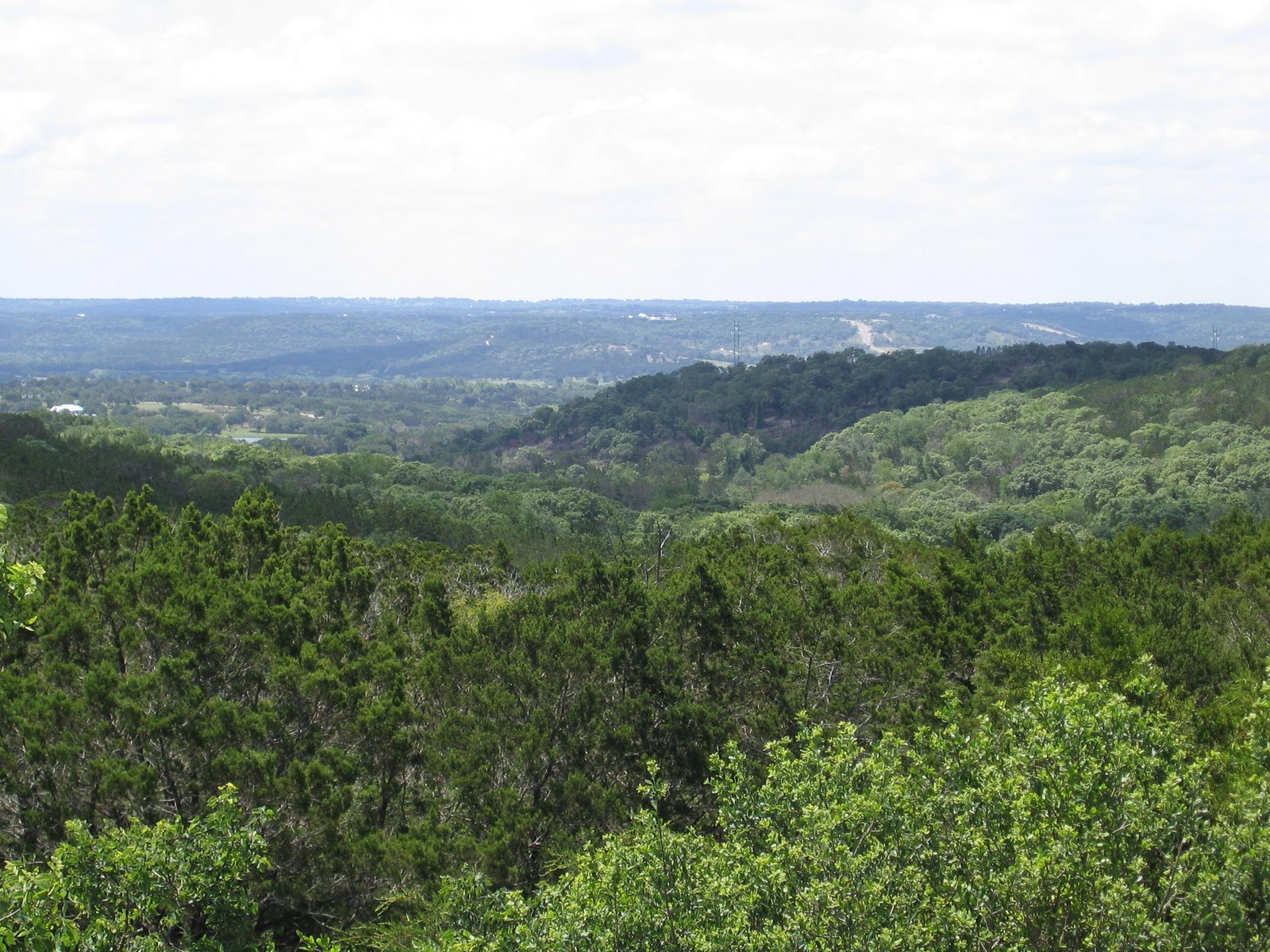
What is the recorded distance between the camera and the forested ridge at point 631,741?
12.7 m

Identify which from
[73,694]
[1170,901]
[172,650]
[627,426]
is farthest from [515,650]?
[627,426]

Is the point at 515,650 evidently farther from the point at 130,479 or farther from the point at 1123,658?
the point at 130,479

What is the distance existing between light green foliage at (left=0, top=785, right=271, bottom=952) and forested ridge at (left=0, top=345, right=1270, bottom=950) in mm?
50

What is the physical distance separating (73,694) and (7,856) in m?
3.56

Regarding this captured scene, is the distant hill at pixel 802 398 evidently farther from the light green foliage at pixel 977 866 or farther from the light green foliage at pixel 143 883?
the light green foliage at pixel 143 883

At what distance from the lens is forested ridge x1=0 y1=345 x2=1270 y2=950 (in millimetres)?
12664

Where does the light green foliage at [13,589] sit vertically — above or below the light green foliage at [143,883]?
above

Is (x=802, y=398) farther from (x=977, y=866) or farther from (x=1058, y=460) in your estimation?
(x=977, y=866)

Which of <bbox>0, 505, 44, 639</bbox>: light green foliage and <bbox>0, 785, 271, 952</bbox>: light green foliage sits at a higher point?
<bbox>0, 505, 44, 639</bbox>: light green foliage

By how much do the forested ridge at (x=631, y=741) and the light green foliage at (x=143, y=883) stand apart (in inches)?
2.0

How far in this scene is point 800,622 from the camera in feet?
89.6

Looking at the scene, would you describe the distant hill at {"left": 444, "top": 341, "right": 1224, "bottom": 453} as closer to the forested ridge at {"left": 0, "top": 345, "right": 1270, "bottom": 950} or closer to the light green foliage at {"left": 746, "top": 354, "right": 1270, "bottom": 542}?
the light green foliage at {"left": 746, "top": 354, "right": 1270, "bottom": 542}

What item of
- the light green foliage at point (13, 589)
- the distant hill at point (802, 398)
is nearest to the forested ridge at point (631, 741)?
the light green foliage at point (13, 589)

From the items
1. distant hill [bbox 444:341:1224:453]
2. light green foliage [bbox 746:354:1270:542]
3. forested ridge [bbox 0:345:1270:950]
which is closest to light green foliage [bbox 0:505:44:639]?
forested ridge [bbox 0:345:1270:950]
